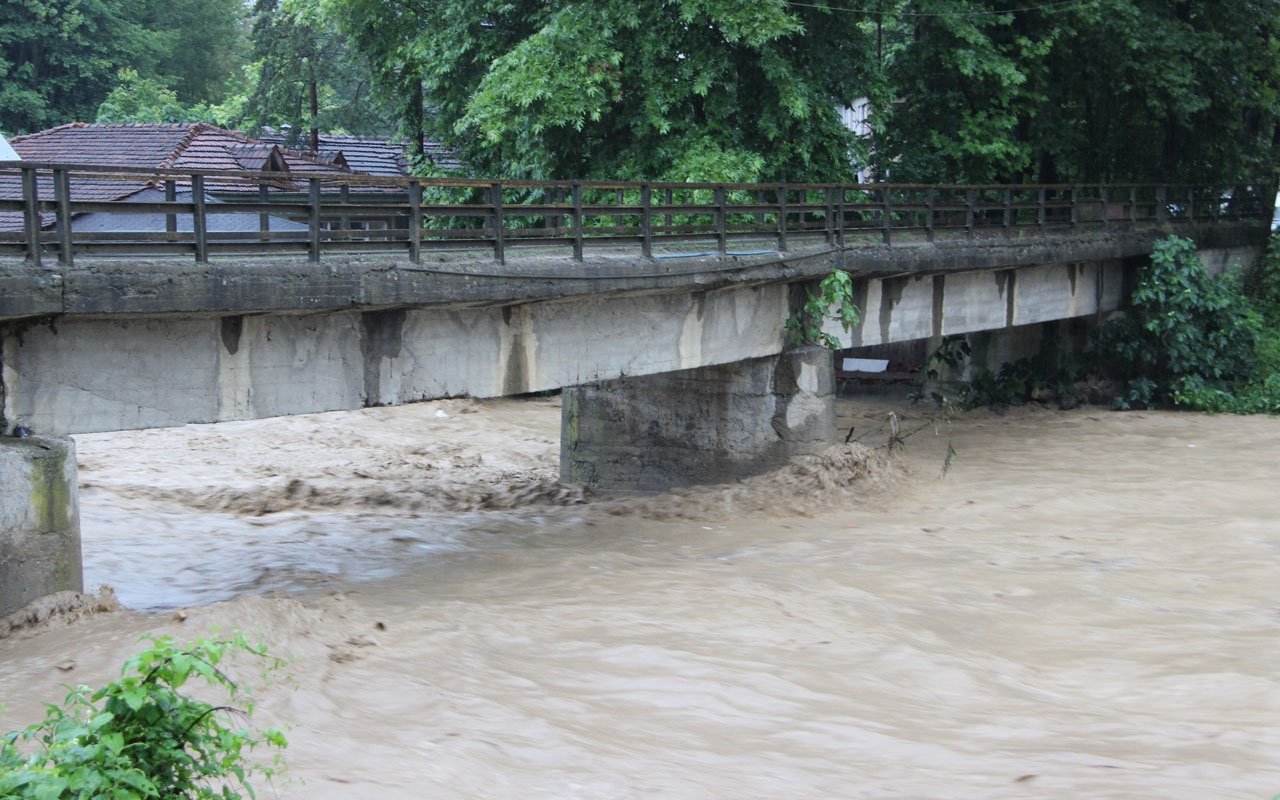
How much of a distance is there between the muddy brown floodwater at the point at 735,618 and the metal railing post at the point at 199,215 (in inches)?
105

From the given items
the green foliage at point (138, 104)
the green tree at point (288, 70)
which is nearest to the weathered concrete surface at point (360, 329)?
the green tree at point (288, 70)

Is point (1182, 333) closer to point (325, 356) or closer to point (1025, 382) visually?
point (1025, 382)

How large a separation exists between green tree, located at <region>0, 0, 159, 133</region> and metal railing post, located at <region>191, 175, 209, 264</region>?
109ft

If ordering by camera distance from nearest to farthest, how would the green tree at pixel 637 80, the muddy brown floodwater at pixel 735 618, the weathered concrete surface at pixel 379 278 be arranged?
1. the muddy brown floodwater at pixel 735 618
2. the weathered concrete surface at pixel 379 278
3. the green tree at pixel 637 80

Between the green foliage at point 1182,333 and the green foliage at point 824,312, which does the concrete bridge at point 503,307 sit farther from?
the green foliage at point 1182,333

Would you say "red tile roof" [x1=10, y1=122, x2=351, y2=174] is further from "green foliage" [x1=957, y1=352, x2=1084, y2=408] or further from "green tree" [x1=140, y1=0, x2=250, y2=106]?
"green tree" [x1=140, y1=0, x2=250, y2=106]

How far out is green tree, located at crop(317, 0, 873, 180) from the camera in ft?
62.5

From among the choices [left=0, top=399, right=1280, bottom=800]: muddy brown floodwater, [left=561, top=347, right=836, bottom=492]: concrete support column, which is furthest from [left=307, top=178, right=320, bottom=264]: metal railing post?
[left=561, top=347, right=836, bottom=492]: concrete support column

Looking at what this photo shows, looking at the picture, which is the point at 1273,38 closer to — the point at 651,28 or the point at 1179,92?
the point at 1179,92

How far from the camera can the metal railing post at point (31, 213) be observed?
8.92m

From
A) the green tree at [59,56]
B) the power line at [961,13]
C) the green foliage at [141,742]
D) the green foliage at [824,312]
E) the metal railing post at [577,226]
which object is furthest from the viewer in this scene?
the green tree at [59,56]

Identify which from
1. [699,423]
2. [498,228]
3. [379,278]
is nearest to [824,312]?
[699,423]

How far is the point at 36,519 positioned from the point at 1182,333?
19.6 metres

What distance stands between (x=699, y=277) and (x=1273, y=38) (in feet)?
55.6
